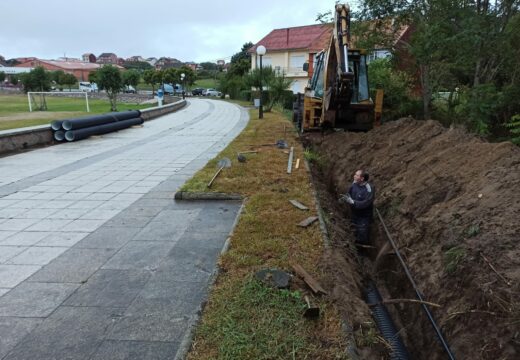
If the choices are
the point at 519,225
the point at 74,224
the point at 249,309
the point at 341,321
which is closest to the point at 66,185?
the point at 74,224

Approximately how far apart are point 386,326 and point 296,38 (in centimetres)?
4967

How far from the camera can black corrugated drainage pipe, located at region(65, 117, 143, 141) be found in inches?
556

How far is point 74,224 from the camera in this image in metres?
6.01

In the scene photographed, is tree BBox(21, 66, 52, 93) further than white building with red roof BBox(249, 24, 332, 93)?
No

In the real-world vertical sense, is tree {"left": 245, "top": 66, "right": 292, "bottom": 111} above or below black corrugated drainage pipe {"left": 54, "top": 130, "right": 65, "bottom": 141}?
above

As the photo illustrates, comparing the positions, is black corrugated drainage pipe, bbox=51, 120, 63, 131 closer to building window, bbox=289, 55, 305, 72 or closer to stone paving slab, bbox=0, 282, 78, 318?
stone paving slab, bbox=0, 282, 78, 318

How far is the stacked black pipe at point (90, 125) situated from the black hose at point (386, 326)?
12.3 metres

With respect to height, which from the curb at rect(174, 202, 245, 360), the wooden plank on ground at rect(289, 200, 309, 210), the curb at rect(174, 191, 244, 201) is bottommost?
the curb at rect(174, 191, 244, 201)

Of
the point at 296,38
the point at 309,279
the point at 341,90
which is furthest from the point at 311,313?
the point at 296,38

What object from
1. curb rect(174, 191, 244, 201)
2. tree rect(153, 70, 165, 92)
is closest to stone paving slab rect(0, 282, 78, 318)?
curb rect(174, 191, 244, 201)

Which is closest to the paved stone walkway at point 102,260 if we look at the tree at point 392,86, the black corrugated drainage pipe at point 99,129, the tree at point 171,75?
the black corrugated drainage pipe at point 99,129

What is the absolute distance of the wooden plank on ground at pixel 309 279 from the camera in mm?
3835

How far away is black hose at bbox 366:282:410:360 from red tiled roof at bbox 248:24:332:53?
4372 centimetres

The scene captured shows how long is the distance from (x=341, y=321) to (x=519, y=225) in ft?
7.21
